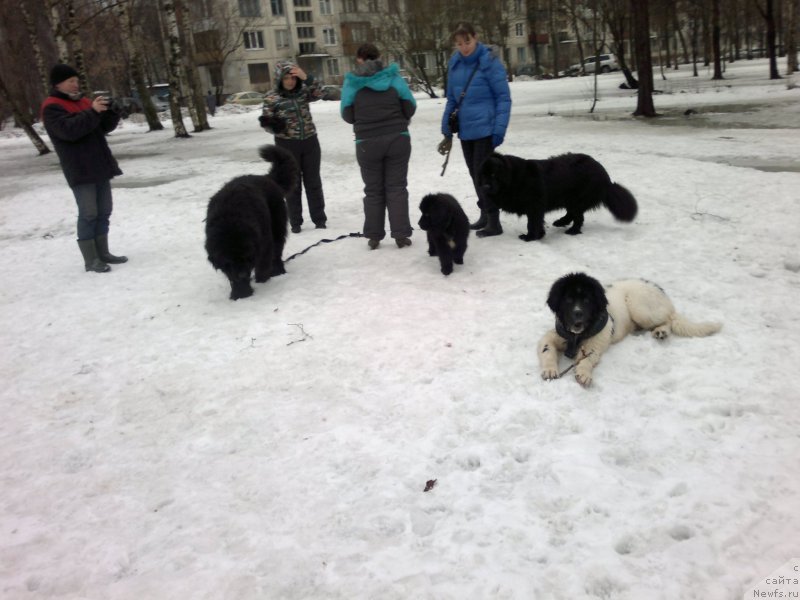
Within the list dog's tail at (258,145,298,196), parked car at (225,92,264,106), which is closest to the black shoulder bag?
dog's tail at (258,145,298,196)

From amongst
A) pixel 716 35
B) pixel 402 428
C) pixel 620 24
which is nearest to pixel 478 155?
pixel 402 428

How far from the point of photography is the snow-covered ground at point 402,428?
2.25 m

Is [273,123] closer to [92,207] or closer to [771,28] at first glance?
[92,207]

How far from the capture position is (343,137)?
1758cm

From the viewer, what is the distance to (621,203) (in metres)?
6.04

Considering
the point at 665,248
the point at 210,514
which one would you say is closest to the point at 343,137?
the point at 665,248

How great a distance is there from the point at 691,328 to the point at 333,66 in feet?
225

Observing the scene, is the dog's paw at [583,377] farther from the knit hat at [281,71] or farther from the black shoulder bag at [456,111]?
the knit hat at [281,71]

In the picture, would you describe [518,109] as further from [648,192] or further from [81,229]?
[81,229]

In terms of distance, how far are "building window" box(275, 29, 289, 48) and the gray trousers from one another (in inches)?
2459

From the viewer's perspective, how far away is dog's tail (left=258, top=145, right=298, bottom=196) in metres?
5.94

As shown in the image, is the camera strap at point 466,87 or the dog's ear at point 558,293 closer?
the dog's ear at point 558,293

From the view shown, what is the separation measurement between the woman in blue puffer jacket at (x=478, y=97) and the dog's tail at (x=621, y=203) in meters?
1.24

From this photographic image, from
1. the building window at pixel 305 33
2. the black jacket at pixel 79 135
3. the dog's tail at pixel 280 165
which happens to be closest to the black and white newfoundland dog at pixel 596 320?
the dog's tail at pixel 280 165
